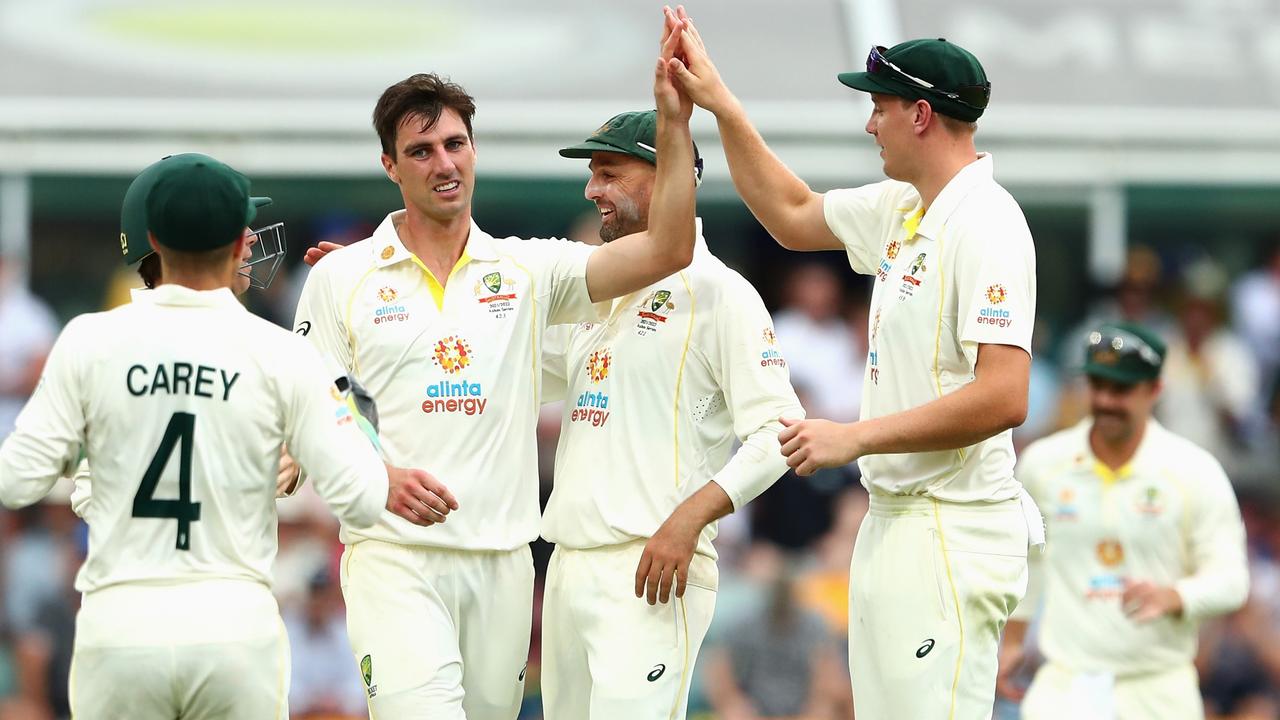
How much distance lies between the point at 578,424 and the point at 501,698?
900 mm

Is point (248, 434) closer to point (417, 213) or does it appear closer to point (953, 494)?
point (417, 213)

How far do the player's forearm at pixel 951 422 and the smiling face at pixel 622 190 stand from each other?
1.26 metres

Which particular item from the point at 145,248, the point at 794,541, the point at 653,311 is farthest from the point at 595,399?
the point at 794,541

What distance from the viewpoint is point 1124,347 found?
7832mm

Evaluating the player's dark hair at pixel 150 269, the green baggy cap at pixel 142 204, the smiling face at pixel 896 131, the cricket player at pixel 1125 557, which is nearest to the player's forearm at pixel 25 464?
the green baggy cap at pixel 142 204

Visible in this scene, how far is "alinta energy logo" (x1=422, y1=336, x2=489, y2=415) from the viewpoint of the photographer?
5520 mm

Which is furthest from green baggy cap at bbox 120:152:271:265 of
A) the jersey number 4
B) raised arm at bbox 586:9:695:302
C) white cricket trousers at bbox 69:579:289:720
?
raised arm at bbox 586:9:695:302

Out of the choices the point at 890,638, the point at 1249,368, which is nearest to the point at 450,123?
the point at 890,638

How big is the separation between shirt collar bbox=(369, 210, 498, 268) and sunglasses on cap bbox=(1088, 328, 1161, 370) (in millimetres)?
3230

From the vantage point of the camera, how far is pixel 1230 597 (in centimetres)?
764

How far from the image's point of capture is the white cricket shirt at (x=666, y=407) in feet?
18.7

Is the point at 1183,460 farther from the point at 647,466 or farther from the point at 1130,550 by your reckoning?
the point at 647,466

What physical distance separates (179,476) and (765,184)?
7.47 feet

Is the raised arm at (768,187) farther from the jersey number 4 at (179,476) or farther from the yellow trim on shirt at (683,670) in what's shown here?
the jersey number 4 at (179,476)
